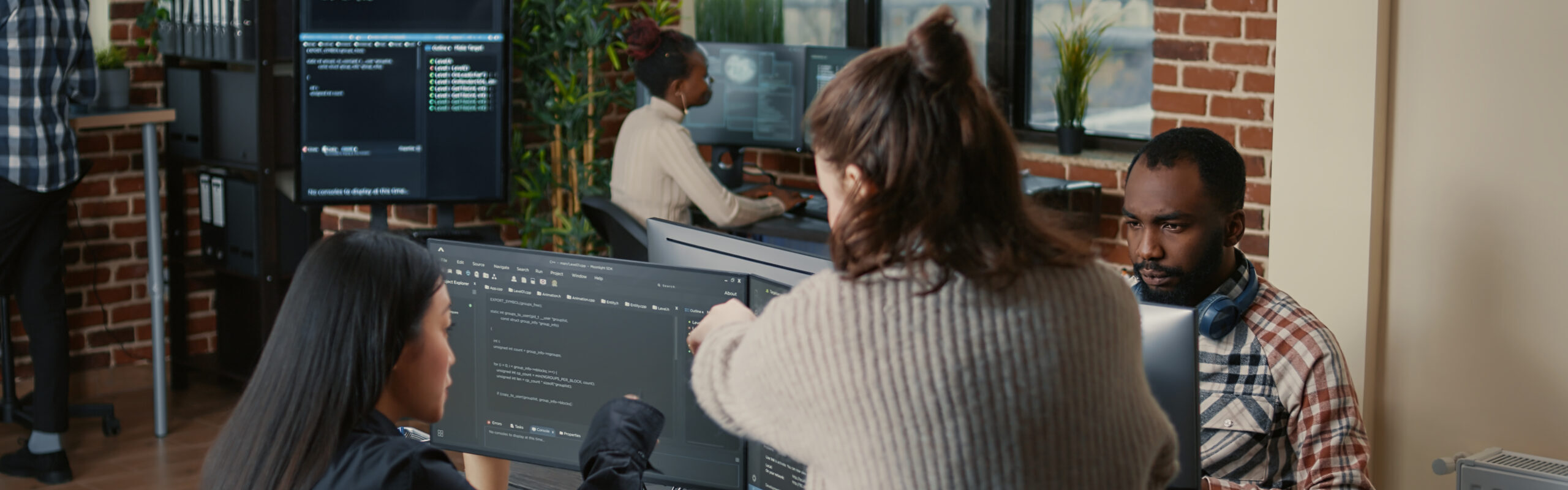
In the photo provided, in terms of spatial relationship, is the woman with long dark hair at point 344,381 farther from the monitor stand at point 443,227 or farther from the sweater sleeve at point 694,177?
the sweater sleeve at point 694,177

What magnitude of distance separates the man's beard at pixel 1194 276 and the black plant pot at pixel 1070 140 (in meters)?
2.31

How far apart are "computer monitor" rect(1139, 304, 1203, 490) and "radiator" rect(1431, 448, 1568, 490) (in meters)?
0.89

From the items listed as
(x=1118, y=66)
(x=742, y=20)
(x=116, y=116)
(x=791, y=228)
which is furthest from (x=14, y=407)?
(x=1118, y=66)

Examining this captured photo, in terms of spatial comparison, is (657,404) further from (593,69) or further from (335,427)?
(593,69)

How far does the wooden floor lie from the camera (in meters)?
3.72

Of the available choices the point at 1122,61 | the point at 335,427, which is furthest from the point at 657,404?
the point at 1122,61

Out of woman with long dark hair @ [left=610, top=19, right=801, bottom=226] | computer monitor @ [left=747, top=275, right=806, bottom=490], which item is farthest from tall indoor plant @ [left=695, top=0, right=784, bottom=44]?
computer monitor @ [left=747, top=275, right=806, bottom=490]

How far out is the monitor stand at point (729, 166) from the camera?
175 inches

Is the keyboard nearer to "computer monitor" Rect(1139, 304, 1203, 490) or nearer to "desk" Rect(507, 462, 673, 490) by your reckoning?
"desk" Rect(507, 462, 673, 490)

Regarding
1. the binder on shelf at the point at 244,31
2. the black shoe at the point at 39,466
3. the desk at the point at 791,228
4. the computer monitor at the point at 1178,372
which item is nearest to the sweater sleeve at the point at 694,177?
the desk at the point at 791,228

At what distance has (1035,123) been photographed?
4398mm

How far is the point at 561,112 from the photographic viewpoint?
13.1 ft

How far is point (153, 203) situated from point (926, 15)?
99.5 inches

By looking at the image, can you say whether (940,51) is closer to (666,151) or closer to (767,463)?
(767,463)
